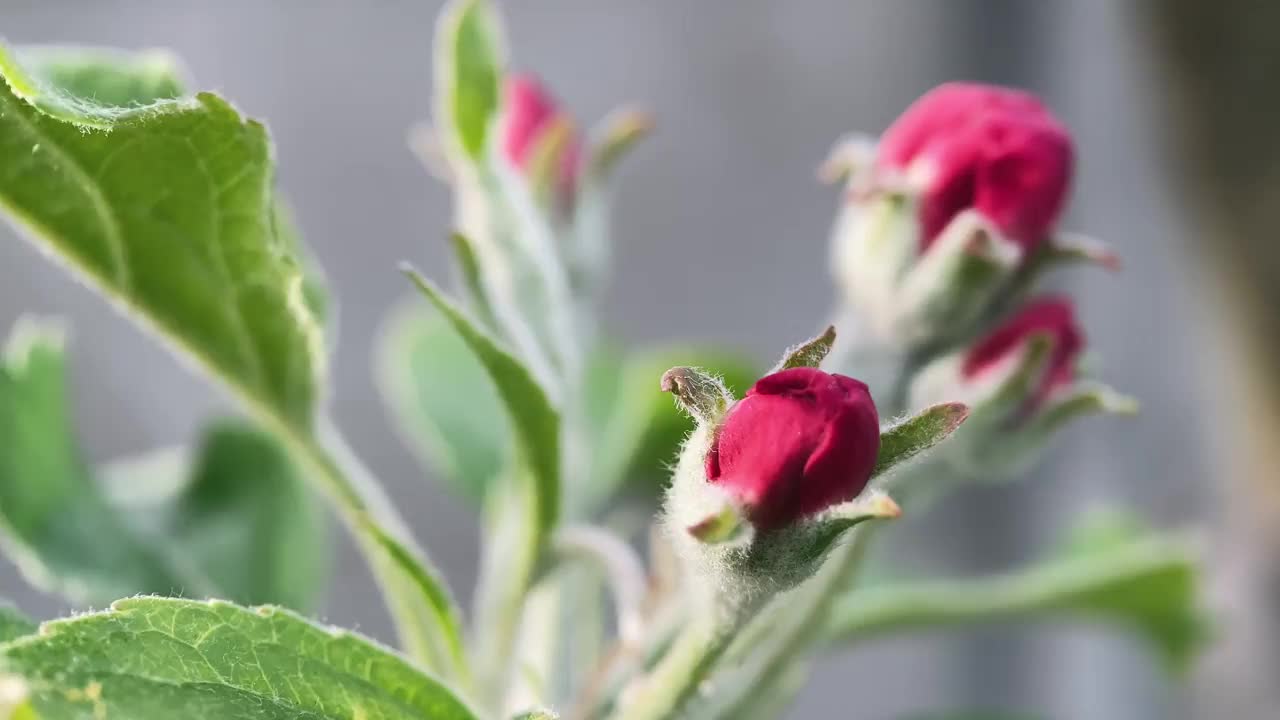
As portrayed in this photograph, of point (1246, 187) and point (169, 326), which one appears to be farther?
point (1246, 187)

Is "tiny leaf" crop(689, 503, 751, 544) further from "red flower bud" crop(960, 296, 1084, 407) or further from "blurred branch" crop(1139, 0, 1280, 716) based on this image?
"blurred branch" crop(1139, 0, 1280, 716)

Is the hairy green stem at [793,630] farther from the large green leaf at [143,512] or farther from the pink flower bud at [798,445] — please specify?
the large green leaf at [143,512]

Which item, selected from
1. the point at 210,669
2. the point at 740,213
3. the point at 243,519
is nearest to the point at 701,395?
the point at 210,669

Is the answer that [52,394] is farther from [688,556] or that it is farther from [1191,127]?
[1191,127]

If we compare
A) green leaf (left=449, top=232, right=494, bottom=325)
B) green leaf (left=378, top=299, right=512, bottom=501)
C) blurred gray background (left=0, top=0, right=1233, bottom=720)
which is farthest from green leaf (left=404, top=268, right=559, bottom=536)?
blurred gray background (left=0, top=0, right=1233, bottom=720)

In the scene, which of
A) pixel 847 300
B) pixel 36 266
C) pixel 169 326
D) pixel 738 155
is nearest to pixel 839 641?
pixel 847 300

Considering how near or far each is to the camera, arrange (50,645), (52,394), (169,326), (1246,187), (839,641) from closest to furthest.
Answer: (50,645) < (169,326) < (52,394) < (839,641) < (1246,187)
